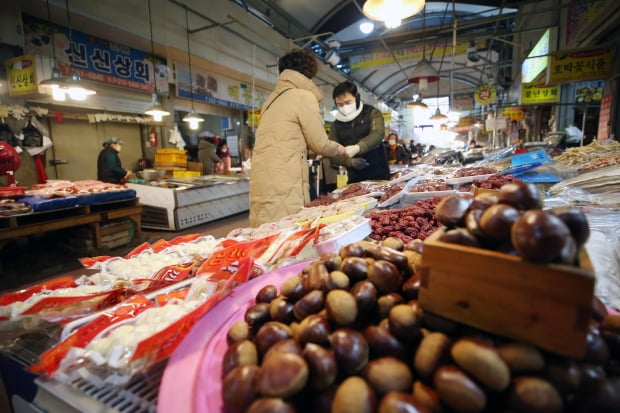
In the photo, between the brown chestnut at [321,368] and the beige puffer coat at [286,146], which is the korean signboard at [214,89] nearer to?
the beige puffer coat at [286,146]

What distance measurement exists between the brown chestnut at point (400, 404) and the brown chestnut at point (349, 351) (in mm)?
111

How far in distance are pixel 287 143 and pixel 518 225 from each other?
2.37 metres

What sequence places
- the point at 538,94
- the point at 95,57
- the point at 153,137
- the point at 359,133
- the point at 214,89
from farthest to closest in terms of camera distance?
the point at 214,89 < the point at 153,137 < the point at 538,94 < the point at 95,57 < the point at 359,133

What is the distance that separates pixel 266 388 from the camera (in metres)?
0.67

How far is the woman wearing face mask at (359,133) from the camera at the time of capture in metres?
3.90

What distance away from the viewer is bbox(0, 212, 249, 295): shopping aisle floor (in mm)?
4328

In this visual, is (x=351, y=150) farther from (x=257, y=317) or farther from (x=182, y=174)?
(x=182, y=174)

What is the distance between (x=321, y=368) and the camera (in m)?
0.70

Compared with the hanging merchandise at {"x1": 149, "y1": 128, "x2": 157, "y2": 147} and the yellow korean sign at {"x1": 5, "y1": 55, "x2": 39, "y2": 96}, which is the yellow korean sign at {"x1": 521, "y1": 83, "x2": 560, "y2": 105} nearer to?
the hanging merchandise at {"x1": 149, "y1": 128, "x2": 157, "y2": 147}

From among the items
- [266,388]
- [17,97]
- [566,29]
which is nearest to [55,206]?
[17,97]

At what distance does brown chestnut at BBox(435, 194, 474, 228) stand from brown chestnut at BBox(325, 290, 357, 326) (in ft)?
1.16

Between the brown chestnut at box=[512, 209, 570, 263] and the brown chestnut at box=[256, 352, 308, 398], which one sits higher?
the brown chestnut at box=[512, 209, 570, 263]

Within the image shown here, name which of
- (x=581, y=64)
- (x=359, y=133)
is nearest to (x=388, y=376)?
(x=359, y=133)

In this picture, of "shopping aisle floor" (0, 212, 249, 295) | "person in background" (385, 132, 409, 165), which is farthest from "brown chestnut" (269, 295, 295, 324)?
"person in background" (385, 132, 409, 165)
